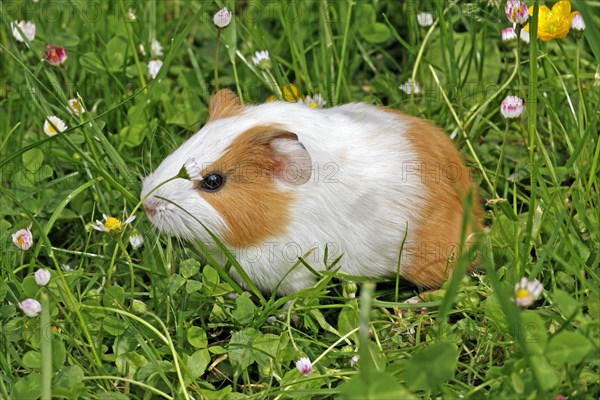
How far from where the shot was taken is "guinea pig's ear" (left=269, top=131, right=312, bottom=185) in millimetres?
3401

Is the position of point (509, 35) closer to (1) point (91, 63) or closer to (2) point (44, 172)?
(1) point (91, 63)

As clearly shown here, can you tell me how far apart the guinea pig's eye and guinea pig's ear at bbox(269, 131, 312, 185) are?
0.78ft

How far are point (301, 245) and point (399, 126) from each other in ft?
2.41

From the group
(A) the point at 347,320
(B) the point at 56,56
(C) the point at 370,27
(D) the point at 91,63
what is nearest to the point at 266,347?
(A) the point at 347,320

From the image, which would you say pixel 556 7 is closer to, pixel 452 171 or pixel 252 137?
pixel 452 171

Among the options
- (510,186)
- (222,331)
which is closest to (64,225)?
(222,331)

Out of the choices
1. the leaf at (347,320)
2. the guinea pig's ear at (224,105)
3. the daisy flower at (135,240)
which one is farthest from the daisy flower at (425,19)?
the daisy flower at (135,240)

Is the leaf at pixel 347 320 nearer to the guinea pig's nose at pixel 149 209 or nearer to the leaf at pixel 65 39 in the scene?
the guinea pig's nose at pixel 149 209

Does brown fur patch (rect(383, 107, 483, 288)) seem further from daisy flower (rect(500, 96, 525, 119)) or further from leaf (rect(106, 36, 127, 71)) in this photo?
leaf (rect(106, 36, 127, 71))

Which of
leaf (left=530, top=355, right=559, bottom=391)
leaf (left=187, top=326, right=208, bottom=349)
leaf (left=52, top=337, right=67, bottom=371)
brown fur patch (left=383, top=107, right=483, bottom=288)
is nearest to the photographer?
leaf (left=530, top=355, right=559, bottom=391)

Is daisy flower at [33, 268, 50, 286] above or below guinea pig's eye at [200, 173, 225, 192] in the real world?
below

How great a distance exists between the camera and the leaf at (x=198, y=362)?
10.7 feet

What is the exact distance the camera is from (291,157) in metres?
3.42

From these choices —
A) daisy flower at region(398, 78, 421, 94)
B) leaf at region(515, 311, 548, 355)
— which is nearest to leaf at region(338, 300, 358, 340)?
leaf at region(515, 311, 548, 355)
